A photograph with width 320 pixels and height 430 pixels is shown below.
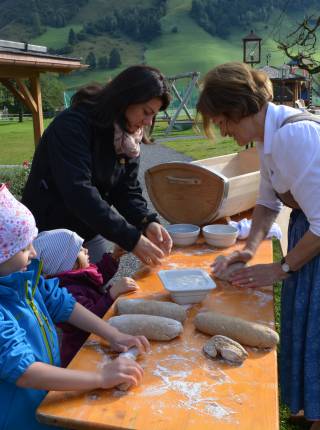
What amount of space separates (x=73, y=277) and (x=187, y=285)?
1.64ft

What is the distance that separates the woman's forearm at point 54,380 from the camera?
1.19 metres

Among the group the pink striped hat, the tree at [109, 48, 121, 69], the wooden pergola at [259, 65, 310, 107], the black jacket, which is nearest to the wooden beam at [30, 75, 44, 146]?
the black jacket

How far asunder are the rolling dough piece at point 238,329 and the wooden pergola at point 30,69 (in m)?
7.00

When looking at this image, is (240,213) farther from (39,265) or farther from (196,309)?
(39,265)

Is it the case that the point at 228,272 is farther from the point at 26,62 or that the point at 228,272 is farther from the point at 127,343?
the point at 26,62


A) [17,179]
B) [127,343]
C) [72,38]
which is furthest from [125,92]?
[72,38]

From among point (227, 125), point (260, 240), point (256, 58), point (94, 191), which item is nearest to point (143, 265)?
point (94, 191)

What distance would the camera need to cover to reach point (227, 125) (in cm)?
188

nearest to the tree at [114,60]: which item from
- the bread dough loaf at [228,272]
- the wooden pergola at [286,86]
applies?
the wooden pergola at [286,86]

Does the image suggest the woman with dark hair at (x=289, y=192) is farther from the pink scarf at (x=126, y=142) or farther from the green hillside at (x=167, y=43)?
the green hillside at (x=167, y=43)

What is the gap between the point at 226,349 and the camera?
1334mm

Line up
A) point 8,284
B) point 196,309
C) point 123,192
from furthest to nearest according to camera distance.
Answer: point 123,192
point 196,309
point 8,284

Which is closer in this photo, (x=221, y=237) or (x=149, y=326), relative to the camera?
(x=149, y=326)

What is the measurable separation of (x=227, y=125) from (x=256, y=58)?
394 inches
